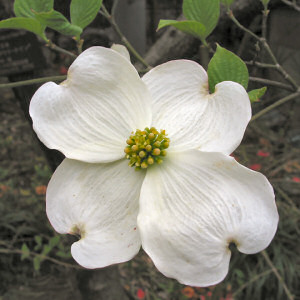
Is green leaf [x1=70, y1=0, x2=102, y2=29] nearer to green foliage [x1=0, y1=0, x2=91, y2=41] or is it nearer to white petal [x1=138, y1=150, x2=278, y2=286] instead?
green foliage [x1=0, y1=0, x2=91, y2=41]

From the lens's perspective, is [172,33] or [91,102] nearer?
[91,102]

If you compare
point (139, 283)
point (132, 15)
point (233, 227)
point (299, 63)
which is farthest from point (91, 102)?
point (299, 63)

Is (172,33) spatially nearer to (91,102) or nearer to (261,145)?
(91,102)

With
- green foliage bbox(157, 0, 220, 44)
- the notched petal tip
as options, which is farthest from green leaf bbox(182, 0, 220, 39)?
the notched petal tip

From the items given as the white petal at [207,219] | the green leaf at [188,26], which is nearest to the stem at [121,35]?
the green leaf at [188,26]

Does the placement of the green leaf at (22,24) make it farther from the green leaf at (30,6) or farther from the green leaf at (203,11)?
the green leaf at (203,11)
